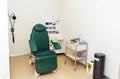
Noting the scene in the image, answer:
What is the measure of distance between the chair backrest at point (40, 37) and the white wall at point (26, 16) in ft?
2.75

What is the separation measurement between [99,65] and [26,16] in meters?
2.53

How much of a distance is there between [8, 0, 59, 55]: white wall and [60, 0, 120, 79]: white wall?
2.39 ft

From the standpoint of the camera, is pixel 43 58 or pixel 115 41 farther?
pixel 43 58

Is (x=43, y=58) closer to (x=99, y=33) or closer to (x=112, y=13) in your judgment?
(x=99, y=33)

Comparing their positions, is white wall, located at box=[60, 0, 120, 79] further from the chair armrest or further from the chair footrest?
the chair armrest

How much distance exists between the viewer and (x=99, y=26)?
3.12 m

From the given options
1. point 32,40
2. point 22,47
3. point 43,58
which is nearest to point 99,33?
point 43,58

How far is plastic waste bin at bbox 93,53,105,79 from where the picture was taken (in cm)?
294

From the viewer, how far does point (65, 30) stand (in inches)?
174

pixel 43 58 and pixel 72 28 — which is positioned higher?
pixel 72 28
